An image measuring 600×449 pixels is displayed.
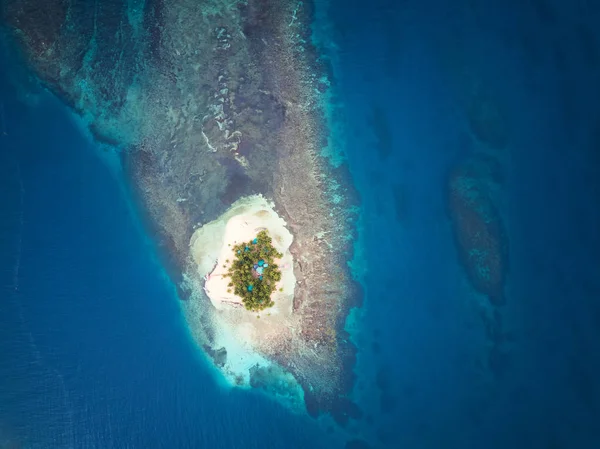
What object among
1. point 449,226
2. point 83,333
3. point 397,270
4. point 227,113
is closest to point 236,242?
point 227,113

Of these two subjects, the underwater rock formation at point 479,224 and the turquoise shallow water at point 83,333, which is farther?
the turquoise shallow water at point 83,333

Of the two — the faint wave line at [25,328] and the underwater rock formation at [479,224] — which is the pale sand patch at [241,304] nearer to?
the faint wave line at [25,328]

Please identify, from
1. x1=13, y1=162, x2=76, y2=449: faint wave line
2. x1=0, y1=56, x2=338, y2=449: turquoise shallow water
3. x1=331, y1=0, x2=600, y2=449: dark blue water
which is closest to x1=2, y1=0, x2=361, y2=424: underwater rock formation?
x1=331, y1=0, x2=600, y2=449: dark blue water

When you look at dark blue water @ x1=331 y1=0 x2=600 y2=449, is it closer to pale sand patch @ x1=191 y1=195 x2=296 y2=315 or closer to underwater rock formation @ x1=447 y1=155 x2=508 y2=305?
underwater rock formation @ x1=447 y1=155 x2=508 y2=305

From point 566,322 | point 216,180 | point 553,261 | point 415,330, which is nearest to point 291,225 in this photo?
point 216,180

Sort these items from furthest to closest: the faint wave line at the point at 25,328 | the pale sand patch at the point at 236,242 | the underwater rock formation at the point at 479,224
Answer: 1. the faint wave line at the point at 25,328
2. the pale sand patch at the point at 236,242
3. the underwater rock formation at the point at 479,224

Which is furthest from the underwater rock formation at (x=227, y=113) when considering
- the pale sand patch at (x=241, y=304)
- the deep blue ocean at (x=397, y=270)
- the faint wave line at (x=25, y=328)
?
the faint wave line at (x=25, y=328)

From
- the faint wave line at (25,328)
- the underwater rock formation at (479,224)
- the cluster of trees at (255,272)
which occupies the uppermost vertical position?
the underwater rock formation at (479,224)
